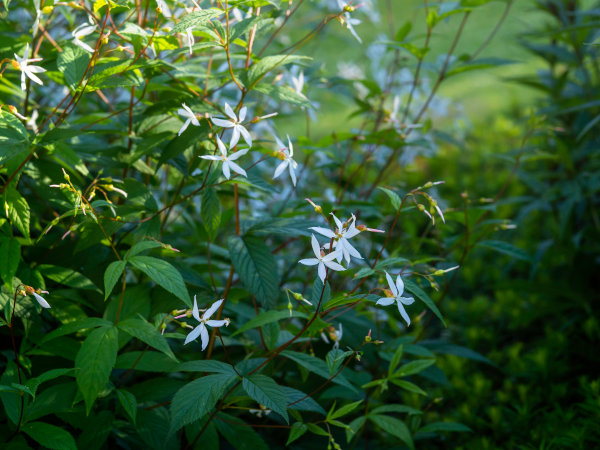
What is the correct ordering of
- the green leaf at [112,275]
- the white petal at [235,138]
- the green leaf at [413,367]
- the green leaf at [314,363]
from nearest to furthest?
the green leaf at [112,275], the white petal at [235,138], the green leaf at [314,363], the green leaf at [413,367]

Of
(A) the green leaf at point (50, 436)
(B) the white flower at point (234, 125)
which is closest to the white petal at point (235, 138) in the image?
(B) the white flower at point (234, 125)

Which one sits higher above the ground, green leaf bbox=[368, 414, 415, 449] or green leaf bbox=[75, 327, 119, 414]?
green leaf bbox=[75, 327, 119, 414]

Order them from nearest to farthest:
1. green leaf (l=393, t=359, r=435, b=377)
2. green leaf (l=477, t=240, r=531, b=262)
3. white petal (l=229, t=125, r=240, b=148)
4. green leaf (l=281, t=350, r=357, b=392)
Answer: white petal (l=229, t=125, r=240, b=148) < green leaf (l=281, t=350, r=357, b=392) < green leaf (l=393, t=359, r=435, b=377) < green leaf (l=477, t=240, r=531, b=262)

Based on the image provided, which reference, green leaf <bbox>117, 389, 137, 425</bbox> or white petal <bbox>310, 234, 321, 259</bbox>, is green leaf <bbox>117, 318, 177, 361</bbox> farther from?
white petal <bbox>310, 234, 321, 259</bbox>

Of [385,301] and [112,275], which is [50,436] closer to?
[112,275]

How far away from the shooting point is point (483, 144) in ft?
13.5

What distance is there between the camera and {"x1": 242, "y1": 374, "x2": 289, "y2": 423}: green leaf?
1.05 m

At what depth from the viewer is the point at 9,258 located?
1168 millimetres

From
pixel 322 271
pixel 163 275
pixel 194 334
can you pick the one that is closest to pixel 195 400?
pixel 194 334

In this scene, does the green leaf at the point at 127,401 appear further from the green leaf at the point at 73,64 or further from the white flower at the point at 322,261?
the green leaf at the point at 73,64

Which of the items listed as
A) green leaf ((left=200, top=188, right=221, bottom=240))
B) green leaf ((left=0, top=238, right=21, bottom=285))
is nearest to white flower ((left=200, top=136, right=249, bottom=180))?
green leaf ((left=200, top=188, right=221, bottom=240))

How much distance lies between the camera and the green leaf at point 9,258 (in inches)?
44.8

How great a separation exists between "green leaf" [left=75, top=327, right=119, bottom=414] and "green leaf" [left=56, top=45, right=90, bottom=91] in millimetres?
524

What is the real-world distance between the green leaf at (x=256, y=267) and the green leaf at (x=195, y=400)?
24 centimetres
